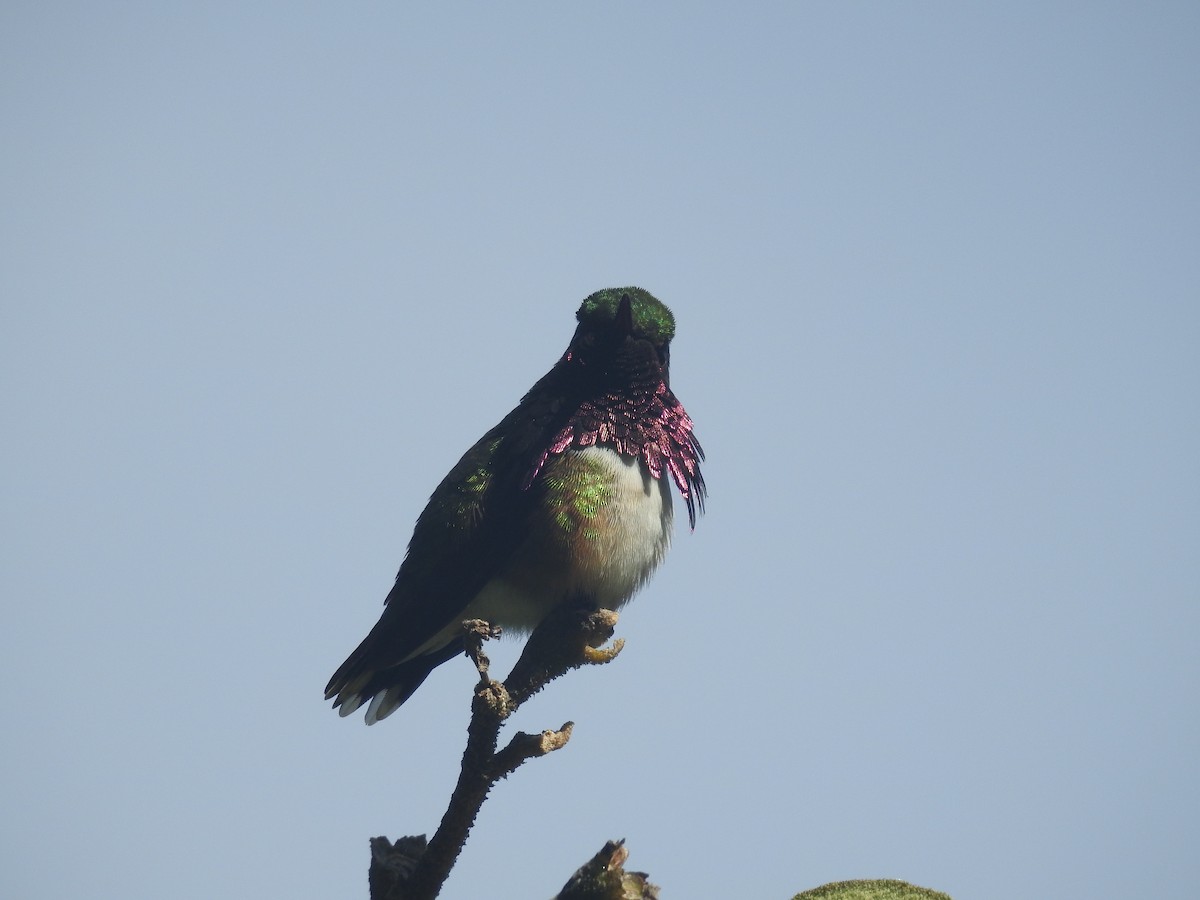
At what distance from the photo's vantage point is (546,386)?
8.05 meters

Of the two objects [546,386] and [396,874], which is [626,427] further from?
[396,874]

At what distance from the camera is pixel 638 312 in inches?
313

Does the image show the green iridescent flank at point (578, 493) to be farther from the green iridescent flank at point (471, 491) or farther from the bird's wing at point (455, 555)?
the green iridescent flank at point (471, 491)

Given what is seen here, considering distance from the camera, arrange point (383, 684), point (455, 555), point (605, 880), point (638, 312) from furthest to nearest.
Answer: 1. point (638, 312)
2. point (383, 684)
3. point (455, 555)
4. point (605, 880)

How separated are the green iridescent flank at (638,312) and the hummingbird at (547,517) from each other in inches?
1.1

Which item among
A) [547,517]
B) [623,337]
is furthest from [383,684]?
[623,337]

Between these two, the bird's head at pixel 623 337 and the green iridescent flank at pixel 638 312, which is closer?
the bird's head at pixel 623 337

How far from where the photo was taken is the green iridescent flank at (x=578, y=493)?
701cm

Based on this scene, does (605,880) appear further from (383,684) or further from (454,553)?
(383,684)

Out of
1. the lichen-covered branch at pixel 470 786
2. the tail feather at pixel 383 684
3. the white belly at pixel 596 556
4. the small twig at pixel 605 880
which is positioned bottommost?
the small twig at pixel 605 880

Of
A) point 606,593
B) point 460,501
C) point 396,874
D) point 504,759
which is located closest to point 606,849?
point 504,759

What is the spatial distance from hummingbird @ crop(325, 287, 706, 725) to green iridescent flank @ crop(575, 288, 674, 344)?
3cm

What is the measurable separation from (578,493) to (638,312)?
149 cm

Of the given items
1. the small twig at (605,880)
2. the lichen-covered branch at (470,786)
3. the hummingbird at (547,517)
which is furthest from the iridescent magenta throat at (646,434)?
the small twig at (605,880)
